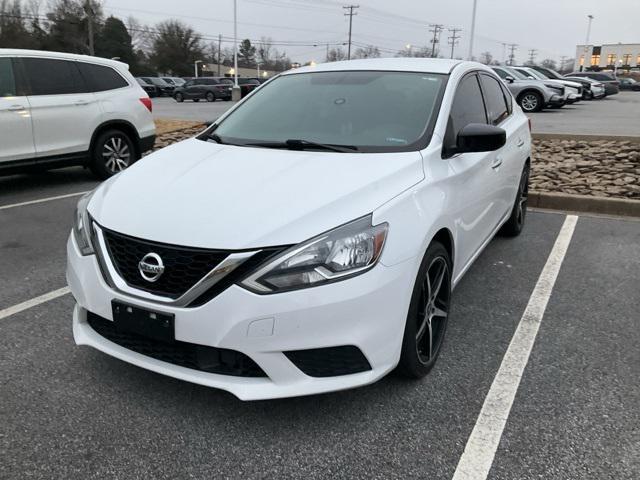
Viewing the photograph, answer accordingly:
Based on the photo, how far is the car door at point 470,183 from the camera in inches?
123

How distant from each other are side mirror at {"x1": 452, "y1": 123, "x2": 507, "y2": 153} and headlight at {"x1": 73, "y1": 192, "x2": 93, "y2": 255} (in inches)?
80.3

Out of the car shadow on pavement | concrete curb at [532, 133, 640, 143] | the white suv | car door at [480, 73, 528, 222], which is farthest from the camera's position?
concrete curb at [532, 133, 640, 143]

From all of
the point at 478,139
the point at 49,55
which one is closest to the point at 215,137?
the point at 478,139

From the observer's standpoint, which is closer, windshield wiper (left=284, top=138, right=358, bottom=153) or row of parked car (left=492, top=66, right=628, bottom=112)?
windshield wiper (left=284, top=138, right=358, bottom=153)

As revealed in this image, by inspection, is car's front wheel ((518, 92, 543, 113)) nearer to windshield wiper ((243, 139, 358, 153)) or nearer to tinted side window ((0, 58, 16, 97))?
tinted side window ((0, 58, 16, 97))

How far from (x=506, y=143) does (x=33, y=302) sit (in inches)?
147

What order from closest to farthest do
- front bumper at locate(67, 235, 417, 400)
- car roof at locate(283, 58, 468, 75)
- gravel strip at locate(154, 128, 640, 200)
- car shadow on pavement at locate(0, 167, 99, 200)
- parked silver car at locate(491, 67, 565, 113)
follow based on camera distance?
1. front bumper at locate(67, 235, 417, 400)
2. car roof at locate(283, 58, 468, 75)
3. gravel strip at locate(154, 128, 640, 200)
4. car shadow on pavement at locate(0, 167, 99, 200)
5. parked silver car at locate(491, 67, 565, 113)

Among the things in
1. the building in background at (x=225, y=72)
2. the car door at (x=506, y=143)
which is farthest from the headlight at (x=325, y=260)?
the building in background at (x=225, y=72)

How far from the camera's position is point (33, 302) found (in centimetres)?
371

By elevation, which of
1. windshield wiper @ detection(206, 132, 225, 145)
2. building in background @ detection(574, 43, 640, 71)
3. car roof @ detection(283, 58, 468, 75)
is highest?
building in background @ detection(574, 43, 640, 71)

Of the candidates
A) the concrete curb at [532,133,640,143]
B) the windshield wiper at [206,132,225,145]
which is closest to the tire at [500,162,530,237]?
the windshield wiper at [206,132,225,145]

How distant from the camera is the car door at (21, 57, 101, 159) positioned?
6.80 meters

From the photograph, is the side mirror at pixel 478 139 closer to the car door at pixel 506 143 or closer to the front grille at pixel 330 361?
the car door at pixel 506 143

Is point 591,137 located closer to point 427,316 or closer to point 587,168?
point 587,168
